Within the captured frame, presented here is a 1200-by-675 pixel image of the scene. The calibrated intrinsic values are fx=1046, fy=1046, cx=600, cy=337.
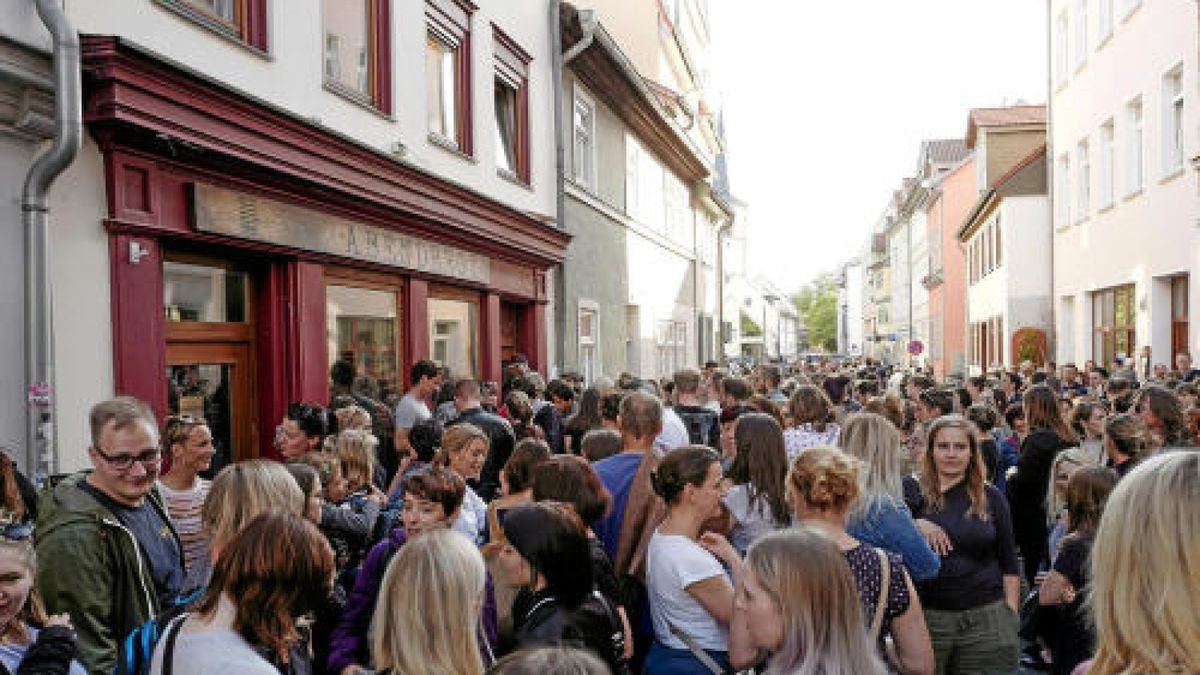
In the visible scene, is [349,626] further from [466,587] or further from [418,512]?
[466,587]

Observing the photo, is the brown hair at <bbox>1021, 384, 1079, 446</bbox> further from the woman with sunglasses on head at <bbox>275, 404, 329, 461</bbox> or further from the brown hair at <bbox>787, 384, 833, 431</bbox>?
the woman with sunglasses on head at <bbox>275, 404, 329, 461</bbox>

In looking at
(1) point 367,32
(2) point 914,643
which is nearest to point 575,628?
(2) point 914,643

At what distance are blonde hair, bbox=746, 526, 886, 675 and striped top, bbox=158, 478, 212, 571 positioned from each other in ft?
8.56

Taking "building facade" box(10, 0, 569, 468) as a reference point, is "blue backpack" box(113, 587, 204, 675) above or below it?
below

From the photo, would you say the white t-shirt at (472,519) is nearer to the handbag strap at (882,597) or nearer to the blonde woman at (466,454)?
the blonde woman at (466,454)

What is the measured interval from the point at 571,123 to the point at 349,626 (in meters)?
13.0

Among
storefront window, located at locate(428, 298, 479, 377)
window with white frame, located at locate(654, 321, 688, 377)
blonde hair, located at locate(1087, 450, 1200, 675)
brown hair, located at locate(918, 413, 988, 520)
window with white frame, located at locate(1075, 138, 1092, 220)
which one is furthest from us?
window with white frame, located at locate(654, 321, 688, 377)

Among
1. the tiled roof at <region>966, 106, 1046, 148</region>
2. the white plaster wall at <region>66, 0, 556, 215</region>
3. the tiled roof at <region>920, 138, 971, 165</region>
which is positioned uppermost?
the tiled roof at <region>920, 138, 971, 165</region>

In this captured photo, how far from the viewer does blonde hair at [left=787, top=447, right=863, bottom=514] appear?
12.4 ft

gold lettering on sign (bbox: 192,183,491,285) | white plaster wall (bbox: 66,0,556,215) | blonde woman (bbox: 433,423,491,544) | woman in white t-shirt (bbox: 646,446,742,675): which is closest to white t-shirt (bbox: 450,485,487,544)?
blonde woman (bbox: 433,423,491,544)

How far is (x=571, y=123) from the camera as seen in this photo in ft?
52.6

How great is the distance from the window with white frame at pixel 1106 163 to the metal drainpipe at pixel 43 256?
1992 cm

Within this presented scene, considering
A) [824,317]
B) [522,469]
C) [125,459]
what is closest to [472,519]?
[522,469]

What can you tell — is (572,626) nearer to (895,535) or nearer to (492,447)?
(895,535)
